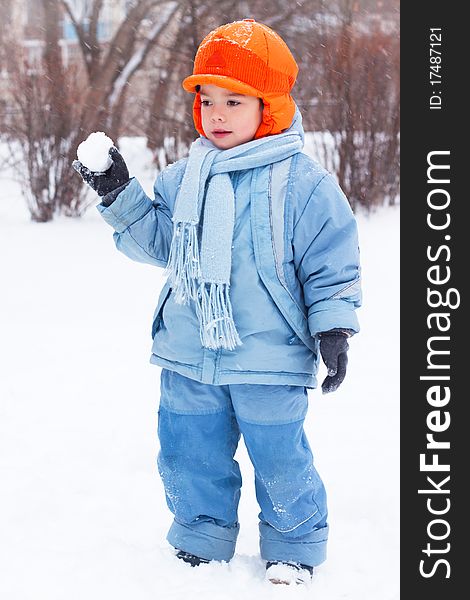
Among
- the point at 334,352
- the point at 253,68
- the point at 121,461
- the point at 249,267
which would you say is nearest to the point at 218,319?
the point at 249,267

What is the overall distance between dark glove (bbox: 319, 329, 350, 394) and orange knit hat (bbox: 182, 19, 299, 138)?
55 cm

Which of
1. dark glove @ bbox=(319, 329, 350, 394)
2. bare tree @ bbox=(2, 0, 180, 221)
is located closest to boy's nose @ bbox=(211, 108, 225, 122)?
dark glove @ bbox=(319, 329, 350, 394)

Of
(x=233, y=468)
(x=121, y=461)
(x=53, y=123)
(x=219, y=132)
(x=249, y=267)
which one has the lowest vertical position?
(x=121, y=461)

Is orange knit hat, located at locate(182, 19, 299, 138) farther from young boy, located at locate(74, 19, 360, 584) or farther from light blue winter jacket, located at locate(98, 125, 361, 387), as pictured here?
light blue winter jacket, located at locate(98, 125, 361, 387)

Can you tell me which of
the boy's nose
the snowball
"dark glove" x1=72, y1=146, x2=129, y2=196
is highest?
the boy's nose

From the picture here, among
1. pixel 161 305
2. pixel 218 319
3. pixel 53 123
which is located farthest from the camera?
pixel 53 123

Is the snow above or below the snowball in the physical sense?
below

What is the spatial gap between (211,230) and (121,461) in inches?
52.6

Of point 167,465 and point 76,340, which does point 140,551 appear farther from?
point 76,340

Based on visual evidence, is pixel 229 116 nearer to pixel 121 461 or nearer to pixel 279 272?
pixel 279 272

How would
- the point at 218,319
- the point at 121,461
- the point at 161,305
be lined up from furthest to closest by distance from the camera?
1. the point at 121,461
2. the point at 161,305
3. the point at 218,319

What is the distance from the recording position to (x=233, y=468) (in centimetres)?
248

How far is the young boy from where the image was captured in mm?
2250

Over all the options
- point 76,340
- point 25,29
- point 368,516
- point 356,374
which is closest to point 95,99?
point 25,29
